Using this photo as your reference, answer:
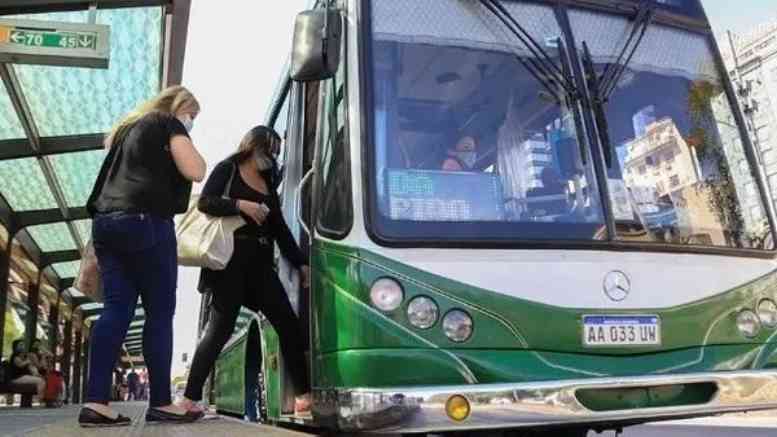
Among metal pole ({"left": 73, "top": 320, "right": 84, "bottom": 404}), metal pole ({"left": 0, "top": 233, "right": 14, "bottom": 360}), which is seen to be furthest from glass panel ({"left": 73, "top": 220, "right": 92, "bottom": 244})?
metal pole ({"left": 73, "top": 320, "right": 84, "bottom": 404})

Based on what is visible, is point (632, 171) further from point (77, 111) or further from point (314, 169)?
point (77, 111)

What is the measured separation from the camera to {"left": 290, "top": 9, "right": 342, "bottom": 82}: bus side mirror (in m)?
3.67

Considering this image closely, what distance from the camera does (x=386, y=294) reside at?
3307mm

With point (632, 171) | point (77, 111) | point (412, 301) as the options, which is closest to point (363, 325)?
point (412, 301)

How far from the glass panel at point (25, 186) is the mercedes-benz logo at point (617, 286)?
11234 millimetres

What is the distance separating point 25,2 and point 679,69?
731 centimetres

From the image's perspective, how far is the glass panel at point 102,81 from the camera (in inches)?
392

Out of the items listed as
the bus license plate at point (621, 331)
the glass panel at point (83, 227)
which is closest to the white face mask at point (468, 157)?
the bus license plate at point (621, 331)

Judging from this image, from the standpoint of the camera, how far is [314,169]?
4027mm

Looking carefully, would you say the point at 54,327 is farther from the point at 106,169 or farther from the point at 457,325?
the point at 457,325

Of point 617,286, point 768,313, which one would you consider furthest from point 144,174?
point 768,313

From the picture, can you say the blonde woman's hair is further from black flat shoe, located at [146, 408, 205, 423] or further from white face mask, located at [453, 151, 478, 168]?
white face mask, located at [453, 151, 478, 168]

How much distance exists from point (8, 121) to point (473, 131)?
9.71m

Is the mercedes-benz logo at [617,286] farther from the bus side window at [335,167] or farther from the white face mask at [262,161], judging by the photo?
the white face mask at [262,161]
